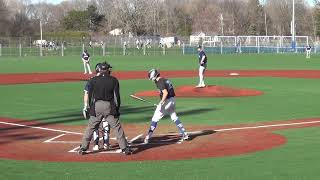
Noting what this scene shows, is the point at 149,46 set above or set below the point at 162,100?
above

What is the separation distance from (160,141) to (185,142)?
0.68 meters

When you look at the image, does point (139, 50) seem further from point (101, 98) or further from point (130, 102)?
point (101, 98)

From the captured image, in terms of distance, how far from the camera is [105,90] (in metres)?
12.4

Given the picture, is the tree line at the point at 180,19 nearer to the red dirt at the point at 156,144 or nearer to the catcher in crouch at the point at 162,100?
the red dirt at the point at 156,144

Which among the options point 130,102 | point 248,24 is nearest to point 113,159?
point 130,102

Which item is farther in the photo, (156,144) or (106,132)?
(156,144)

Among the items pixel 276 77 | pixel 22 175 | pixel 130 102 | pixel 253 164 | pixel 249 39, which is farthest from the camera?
pixel 249 39

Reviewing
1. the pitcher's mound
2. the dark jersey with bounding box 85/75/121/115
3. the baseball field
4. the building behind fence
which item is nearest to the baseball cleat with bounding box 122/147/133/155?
the baseball field

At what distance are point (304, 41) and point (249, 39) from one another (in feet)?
32.8

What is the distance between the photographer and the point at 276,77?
3866 centimetres

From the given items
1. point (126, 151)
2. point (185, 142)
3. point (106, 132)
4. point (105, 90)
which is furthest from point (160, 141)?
point (105, 90)

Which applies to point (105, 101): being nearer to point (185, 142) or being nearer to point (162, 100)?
point (162, 100)

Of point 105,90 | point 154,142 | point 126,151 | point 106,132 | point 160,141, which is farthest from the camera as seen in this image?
point 160,141

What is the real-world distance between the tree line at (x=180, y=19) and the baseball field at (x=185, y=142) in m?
92.1
